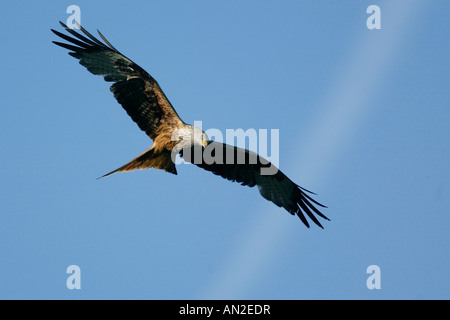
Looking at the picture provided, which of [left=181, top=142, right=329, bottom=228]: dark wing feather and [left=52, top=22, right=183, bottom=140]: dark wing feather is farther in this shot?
[left=181, top=142, right=329, bottom=228]: dark wing feather

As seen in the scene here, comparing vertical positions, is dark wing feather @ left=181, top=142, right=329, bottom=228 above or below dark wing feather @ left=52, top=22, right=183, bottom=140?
below

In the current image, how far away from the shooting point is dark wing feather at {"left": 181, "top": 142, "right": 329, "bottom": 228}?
36.7 feet

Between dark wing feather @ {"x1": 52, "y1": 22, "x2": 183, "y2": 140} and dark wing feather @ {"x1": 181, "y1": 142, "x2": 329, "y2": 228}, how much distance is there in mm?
1014

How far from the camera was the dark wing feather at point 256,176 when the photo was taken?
11188 mm

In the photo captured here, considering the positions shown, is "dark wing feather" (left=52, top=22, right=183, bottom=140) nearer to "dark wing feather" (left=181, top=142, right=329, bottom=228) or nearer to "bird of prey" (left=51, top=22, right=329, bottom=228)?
"bird of prey" (left=51, top=22, right=329, bottom=228)

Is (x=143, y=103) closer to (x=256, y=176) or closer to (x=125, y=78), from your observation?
(x=125, y=78)

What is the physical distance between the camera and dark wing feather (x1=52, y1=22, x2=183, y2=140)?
10188mm

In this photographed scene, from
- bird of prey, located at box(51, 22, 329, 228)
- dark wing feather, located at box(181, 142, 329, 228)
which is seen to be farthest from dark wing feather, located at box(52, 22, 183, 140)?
dark wing feather, located at box(181, 142, 329, 228)

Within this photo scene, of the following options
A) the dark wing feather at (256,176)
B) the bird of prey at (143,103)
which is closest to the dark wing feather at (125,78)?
the bird of prey at (143,103)
